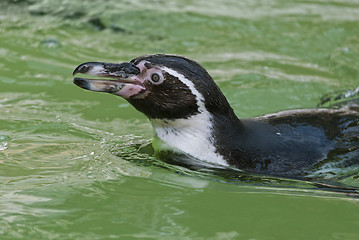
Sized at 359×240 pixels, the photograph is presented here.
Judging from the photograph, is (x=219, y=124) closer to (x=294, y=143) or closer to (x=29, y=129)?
(x=294, y=143)

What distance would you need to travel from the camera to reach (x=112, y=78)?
4645 millimetres

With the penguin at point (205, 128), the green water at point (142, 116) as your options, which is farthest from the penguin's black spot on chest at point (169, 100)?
the green water at point (142, 116)

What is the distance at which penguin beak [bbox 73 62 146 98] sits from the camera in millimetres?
4559

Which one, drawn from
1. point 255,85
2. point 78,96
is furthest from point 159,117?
point 255,85

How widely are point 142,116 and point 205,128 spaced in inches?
65.4

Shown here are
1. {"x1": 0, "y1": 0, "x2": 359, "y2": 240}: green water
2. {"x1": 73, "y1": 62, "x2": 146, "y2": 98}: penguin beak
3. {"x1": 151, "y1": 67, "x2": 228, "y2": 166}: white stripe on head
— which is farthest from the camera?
{"x1": 151, "y1": 67, "x2": 228, "y2": 166}: white stripe on head

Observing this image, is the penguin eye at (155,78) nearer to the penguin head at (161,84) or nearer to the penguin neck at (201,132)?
the penguin head at (161,84)

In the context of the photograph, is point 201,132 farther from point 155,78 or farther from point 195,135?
point 155,78

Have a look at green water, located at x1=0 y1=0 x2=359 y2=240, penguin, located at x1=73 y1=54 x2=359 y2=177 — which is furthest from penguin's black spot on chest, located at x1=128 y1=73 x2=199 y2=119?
green water, located at x1=0 y1=0 x2=359 y2=240

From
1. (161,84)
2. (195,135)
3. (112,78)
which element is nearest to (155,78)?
(161,84)

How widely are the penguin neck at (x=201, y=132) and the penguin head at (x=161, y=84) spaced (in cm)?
6

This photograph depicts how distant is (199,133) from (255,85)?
2.64 meters

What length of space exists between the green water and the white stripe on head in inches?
6.5

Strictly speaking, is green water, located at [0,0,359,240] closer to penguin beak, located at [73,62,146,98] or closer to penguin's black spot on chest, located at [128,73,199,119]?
penguin's black spot on chest, located at [128,73,199,119]
